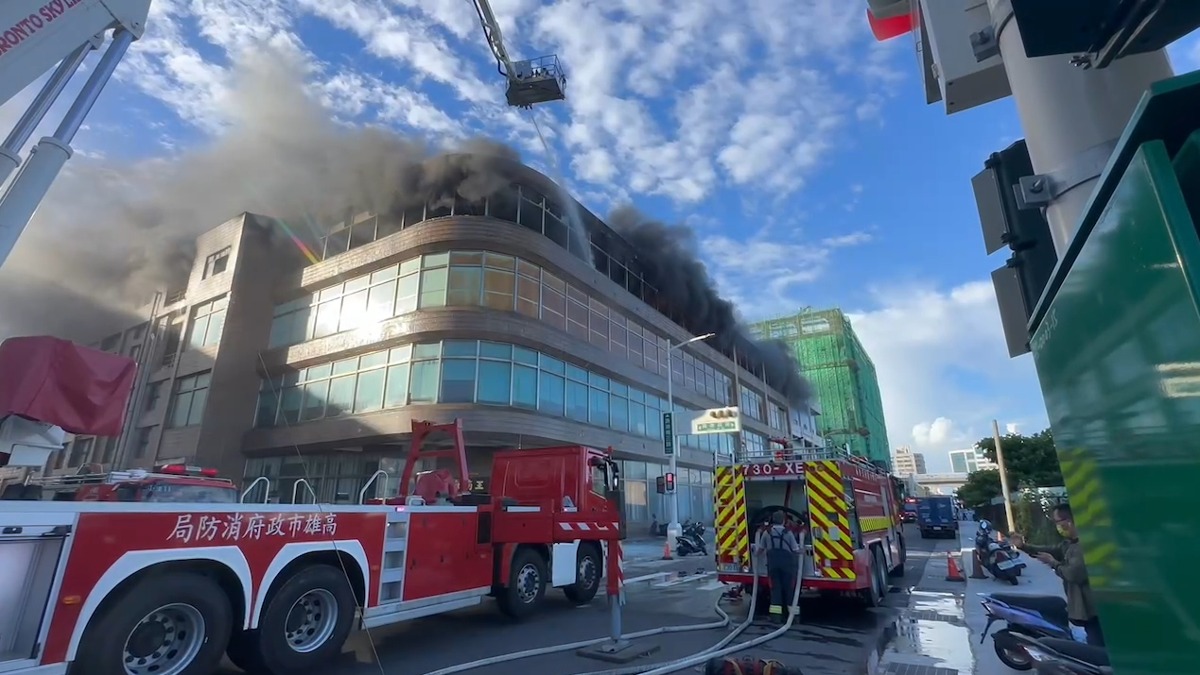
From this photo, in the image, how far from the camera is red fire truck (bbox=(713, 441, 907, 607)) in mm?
8219

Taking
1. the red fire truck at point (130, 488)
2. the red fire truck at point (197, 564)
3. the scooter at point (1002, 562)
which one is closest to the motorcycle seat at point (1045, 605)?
the red fire truck at point (197, 564)

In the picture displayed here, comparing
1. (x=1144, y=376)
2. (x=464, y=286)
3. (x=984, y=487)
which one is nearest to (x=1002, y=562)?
(x=1144, y=376)

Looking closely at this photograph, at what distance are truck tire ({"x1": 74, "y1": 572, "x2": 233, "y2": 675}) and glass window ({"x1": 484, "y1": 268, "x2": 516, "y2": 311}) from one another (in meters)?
18.0

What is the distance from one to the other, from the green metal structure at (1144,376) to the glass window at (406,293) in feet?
75.3

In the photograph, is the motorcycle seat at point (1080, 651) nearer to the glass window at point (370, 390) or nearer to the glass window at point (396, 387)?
the glass window at point (396, 387)

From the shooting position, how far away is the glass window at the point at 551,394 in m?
23.3

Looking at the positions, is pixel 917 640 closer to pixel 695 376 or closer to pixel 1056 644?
pixel 1056 644

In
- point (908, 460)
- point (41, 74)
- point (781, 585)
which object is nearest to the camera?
point (41, 74)

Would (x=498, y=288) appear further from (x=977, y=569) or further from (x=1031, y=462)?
(x=1031, y=462)

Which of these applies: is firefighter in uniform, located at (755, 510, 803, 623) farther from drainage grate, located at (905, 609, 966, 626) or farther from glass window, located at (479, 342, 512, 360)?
glass window, located at (479, 342, 512, 360)

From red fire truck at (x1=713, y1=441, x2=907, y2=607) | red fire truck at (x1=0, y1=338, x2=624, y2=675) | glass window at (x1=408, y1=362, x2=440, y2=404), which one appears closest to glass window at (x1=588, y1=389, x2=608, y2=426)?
glass window at (x1=408, y1=362, x2=440, y2=404)

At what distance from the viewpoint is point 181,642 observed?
4773mm

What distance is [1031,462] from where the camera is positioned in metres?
30.5

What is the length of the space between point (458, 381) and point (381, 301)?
18.0 feet
